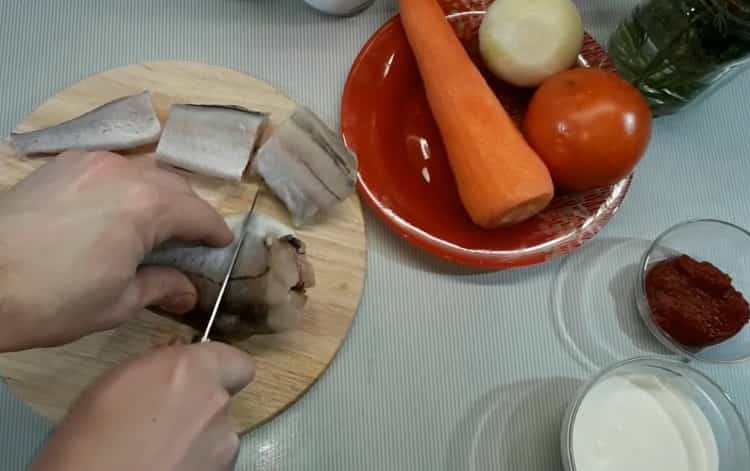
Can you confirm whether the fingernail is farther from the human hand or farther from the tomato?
the tomato

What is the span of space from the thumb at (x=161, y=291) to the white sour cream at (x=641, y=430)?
1.63 ft

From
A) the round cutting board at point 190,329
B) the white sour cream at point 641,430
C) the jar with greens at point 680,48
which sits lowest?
the white sour cream at point 641,430

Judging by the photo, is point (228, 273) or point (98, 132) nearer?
point (228, 273)

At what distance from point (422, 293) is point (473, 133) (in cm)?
24

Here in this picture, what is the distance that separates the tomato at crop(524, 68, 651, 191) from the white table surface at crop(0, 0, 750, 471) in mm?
152

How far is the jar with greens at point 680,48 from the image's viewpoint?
33.9 inches

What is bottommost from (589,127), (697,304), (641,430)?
(641,430)

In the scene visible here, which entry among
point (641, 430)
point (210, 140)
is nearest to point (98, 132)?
point (210, 140)

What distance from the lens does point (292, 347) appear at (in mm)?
867

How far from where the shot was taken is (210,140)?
90cm

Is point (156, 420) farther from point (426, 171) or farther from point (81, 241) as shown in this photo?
point (426, 171)

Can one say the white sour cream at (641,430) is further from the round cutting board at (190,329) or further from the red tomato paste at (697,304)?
the round cutting board at (190,329)

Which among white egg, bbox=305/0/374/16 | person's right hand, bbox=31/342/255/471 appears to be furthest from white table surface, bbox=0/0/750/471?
person's right hand, bbox=31/342/255/471

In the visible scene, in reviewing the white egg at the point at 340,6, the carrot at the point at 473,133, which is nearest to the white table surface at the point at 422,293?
the white egg at the point at 340,6
